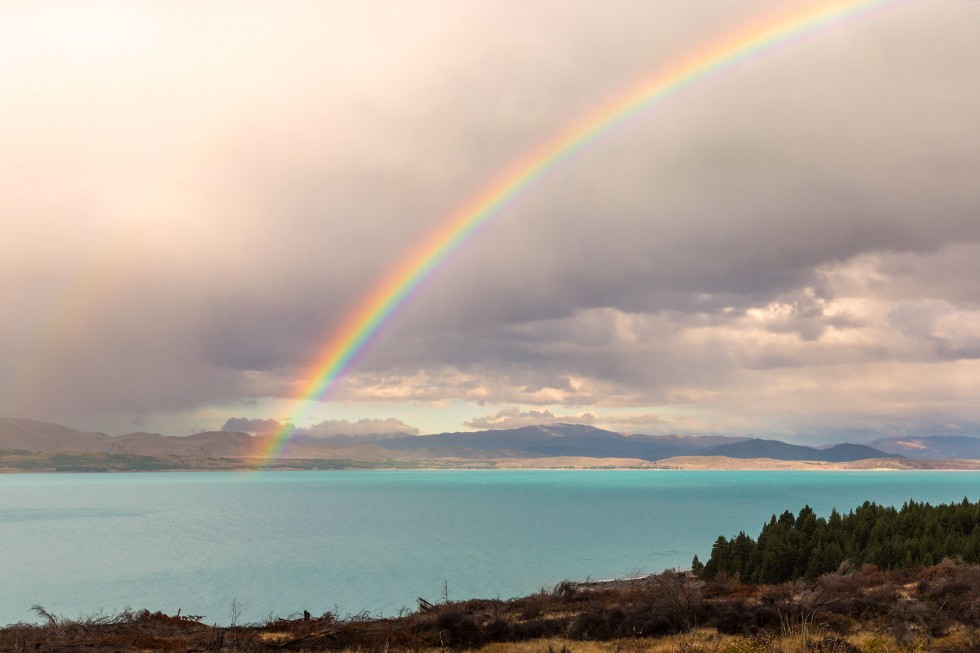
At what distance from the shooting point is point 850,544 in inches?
2559

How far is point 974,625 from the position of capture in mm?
22844

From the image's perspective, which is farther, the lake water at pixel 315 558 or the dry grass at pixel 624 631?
the lake water at pixel 315 558

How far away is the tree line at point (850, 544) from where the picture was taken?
58938 mm

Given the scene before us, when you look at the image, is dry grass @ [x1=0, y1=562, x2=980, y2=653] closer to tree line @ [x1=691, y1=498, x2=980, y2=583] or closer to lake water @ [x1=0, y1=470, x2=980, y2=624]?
tree line @ [x1=691, y1=498, x2=980, y2=583]

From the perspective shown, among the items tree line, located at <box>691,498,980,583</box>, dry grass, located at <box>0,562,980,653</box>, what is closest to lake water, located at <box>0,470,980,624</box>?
tree line, located at <box>691,498,980,583</box>

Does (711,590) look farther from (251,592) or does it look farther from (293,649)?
(251,592)

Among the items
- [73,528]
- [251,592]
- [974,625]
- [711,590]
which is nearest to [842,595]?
[974,625]

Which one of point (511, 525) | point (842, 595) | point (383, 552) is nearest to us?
point (842, 595)

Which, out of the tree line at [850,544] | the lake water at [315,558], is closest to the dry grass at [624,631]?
the tree line at [850,544]

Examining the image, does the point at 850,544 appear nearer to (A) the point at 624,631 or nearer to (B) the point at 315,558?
(A) the point at 624,631

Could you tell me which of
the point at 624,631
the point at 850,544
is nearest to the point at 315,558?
the point at 850,544

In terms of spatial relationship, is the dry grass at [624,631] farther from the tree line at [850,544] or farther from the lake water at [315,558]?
the lake water at [315,558]

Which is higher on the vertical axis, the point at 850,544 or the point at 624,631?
the point at 624,631

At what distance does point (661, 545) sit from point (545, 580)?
45.1 metres
